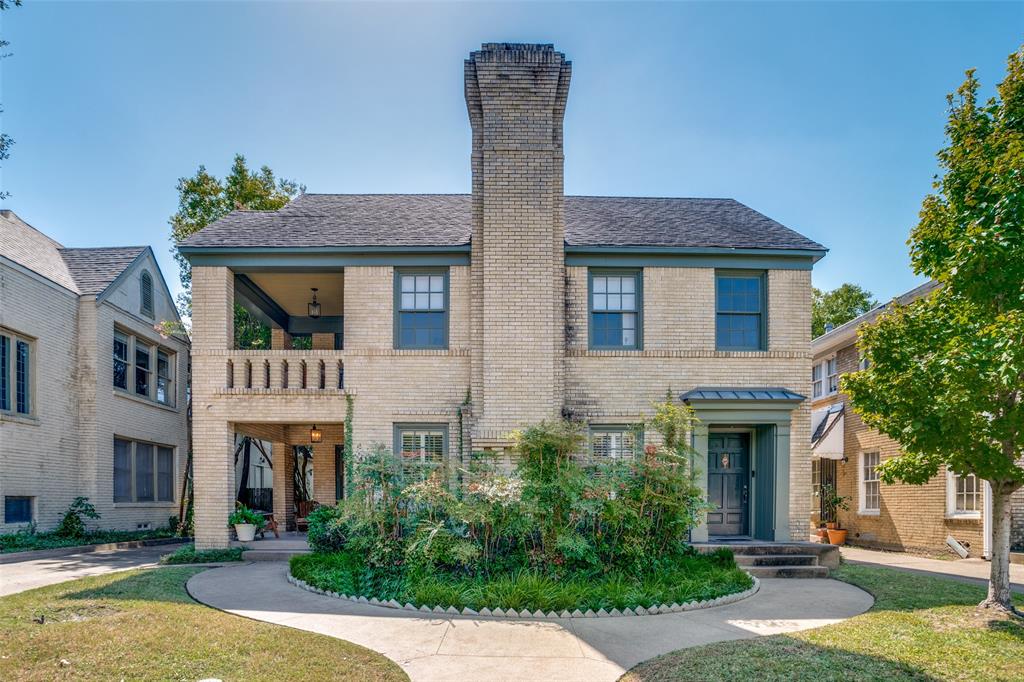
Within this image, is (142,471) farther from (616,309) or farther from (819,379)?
(819,379)

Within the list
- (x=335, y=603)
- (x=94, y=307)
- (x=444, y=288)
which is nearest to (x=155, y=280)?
(x=94, y=307)

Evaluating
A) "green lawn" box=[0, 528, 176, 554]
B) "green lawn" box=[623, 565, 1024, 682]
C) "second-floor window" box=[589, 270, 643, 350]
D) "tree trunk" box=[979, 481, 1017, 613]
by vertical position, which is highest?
"second-floor window" box=[589, 270, 643, 350]

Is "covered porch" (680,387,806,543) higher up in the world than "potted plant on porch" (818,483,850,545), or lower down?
higher up

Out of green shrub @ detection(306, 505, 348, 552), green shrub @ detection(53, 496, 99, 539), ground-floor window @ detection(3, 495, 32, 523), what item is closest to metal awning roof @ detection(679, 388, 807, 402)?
green shrub @ detection(306, 505, 348, 552)

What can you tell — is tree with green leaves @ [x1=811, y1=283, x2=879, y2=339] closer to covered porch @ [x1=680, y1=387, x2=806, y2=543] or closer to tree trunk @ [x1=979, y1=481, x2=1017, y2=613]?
covered porch @ [x1=680, y1=387, x2=806, y2=543]

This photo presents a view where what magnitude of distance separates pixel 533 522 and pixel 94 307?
1500 cm

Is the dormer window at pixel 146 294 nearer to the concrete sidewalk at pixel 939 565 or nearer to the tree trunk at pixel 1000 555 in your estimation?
the concrete sidewalk at pixel 939 565

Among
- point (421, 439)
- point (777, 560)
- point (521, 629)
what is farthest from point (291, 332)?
point (777, 560)

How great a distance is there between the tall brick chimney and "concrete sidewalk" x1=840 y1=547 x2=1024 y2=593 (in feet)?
24.2

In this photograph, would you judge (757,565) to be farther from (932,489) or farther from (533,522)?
(932,489)

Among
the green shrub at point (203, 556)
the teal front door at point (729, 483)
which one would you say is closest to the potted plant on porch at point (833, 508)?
the teal front door at point (729, 483)

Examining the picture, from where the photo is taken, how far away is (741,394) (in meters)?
12.7

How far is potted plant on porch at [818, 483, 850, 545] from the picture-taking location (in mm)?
17609

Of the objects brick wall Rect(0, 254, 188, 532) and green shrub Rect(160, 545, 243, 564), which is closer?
green shrub Rect(160, 545, 243, 564)
